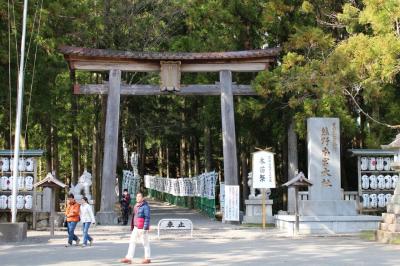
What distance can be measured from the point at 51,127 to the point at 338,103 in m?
15.4

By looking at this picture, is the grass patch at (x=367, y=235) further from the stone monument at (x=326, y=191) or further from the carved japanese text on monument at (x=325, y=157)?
Answer: the carved japanese text on monument at (x=325, y=157)

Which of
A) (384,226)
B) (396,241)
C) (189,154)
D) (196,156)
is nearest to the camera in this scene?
(396,241)

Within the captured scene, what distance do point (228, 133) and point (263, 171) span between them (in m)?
2.44

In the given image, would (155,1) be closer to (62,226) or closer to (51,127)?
(51,127)

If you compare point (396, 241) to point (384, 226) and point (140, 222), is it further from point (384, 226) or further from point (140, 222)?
point (140, 222)

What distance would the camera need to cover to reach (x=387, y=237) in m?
15.6

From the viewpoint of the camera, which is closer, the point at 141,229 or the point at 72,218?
the point at 141,229

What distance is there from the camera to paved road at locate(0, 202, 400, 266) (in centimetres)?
1186

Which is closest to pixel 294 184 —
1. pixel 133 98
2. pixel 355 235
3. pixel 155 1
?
pixel 355 235

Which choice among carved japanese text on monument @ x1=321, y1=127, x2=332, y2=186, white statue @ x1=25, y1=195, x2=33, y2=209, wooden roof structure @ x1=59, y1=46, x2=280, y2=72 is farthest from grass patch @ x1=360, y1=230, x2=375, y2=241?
white statue @ x1=25, y1=195, x2=33, y2=209

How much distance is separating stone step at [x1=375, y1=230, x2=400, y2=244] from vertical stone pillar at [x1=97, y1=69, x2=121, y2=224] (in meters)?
9.46

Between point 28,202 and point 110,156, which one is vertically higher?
point 110,156

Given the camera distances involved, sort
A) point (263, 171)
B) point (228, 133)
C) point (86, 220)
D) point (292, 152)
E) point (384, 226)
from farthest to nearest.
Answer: point (292, 152) → point (228, 133) → point (263, 171) → point (384, 226) → point (86, 220)

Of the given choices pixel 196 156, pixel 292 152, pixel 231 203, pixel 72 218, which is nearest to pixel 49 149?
pixel 196 156
